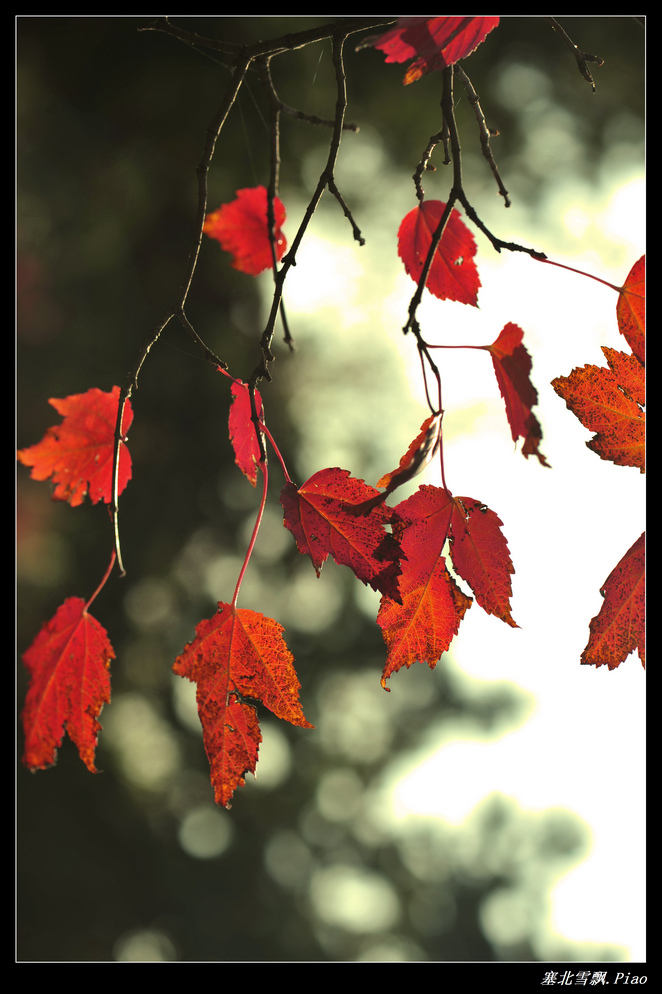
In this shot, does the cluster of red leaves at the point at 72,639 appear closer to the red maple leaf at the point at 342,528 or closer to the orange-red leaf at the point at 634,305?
the red maple leaf at the point at 342,528

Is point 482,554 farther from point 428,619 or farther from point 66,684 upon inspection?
point 66,684

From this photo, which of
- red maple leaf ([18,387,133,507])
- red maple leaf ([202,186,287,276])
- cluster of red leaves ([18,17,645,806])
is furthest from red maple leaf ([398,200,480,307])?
red maple leaf ([18,387,133,507])

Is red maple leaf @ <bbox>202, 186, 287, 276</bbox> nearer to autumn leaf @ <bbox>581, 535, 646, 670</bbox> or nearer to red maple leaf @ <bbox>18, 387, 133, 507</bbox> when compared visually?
red maple leaf @ <bbox>18, 387, 133, 507</bbox>

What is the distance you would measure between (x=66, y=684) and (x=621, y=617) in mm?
330

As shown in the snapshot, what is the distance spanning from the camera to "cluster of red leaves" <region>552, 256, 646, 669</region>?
0.35m

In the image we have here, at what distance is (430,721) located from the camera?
148cm

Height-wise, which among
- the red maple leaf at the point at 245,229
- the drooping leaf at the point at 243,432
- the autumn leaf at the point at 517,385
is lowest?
the autumn leaf at the point at 517,385

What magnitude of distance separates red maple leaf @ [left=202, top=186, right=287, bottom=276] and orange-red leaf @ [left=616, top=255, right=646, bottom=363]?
19 centimetres

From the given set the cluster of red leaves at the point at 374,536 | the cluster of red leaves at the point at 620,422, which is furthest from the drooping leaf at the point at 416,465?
the cluster of red leaves at the point at 620,422

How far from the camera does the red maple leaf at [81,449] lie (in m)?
0.41

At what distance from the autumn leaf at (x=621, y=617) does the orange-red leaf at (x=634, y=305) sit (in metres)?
0.12

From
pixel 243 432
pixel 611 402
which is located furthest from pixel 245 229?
pixel 611 402

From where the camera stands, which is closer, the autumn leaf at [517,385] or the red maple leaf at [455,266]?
the autumn leaf at [517,385]

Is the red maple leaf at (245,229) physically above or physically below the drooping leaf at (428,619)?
above
